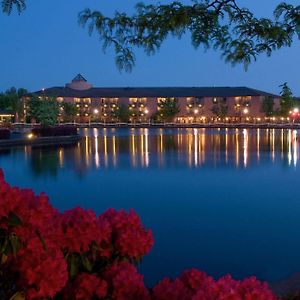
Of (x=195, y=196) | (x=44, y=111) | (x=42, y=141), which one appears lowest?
(x=195, y=196)

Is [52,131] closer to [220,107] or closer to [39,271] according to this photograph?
[39,271]

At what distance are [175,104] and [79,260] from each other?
329 ft

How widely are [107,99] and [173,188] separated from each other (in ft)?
311

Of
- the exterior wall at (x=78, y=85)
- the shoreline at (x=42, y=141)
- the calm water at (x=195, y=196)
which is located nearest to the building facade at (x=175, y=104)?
the exterior wall at (x=78, y=85)

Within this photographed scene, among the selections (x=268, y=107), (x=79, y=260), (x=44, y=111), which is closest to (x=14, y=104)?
(x=268, y=107)

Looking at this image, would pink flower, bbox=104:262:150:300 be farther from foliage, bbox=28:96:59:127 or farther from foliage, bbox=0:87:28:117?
foliage, bbox=0:87:28:117

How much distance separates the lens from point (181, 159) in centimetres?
2505

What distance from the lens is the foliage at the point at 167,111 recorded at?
9975 centimetres

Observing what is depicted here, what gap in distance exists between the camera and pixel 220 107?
10488 cm

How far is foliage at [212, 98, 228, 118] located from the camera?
335 feet

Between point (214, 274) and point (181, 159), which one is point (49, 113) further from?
point (214, 274)

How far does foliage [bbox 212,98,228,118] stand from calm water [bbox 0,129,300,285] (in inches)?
2900

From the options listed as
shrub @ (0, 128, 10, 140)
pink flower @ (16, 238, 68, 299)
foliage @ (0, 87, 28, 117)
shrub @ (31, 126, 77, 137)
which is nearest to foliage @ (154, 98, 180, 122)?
foliage @ (0, 87, 28, 117)

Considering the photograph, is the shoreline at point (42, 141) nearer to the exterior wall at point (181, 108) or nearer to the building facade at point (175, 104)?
the building facade at point (175, 104)
